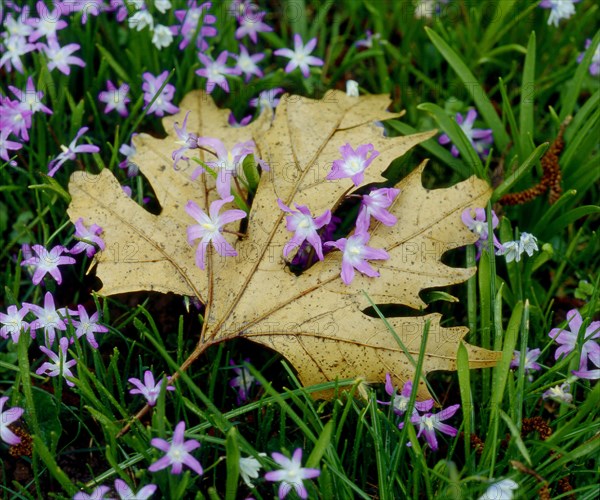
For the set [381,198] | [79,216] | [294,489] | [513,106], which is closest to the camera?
[294,489]

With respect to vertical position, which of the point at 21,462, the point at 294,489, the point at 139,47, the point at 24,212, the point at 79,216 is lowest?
the point at 21,462

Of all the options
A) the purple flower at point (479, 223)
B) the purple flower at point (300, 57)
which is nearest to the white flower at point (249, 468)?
the purple flower at point (479, 223)

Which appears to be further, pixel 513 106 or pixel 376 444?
pixel 513 106

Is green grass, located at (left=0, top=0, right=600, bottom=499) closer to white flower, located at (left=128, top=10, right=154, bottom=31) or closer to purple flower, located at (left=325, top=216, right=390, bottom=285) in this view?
white flower, located at (left=128, top=10, right=154, bottom=31)

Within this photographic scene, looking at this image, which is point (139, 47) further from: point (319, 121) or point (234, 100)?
point (319, 121)

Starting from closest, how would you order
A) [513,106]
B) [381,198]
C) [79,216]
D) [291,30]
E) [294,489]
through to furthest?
[294,489] → [381,198] → [79,216] → [513,106] → [291,30]

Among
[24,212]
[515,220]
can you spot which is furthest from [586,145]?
[24,212]

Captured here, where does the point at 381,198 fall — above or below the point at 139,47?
below
